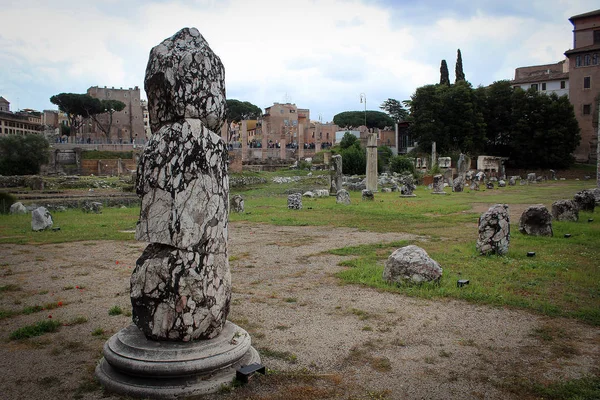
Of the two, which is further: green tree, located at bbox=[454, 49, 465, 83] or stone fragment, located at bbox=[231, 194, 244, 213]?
green tree, located at bbox=[454, 49, 465, 83]

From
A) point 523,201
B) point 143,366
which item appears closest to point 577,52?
point 523,201

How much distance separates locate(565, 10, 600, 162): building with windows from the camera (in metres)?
56.8

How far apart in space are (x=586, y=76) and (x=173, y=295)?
67604mm

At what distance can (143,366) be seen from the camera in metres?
3.82

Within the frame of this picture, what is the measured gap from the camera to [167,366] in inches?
150

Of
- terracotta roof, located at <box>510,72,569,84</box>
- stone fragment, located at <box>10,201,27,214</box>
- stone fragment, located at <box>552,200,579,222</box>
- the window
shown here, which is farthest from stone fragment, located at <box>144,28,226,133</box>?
terracotta roof, located at <box>510,72,569,84</box>

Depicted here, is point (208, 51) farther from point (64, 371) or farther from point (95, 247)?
point (95, 247)

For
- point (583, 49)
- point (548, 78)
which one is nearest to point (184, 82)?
point (583, 49)

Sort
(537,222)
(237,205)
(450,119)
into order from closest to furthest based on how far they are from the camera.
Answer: (537,222) < (237,205) < (450,119)

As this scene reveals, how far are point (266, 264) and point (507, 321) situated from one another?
487 centimetres

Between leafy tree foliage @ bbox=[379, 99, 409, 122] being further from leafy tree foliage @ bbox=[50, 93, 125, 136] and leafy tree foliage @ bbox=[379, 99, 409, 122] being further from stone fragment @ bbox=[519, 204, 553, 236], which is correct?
stone fragment @ bbox=[519, 204, 553, 236]

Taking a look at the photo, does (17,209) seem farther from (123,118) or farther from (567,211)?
(123,118)

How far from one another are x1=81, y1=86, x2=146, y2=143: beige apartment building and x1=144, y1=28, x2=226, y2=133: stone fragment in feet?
286

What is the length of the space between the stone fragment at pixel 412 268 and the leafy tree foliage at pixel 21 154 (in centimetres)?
4778
